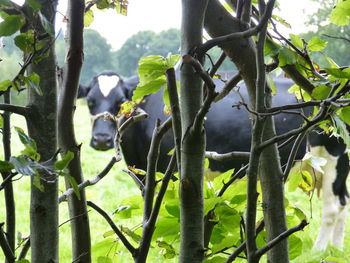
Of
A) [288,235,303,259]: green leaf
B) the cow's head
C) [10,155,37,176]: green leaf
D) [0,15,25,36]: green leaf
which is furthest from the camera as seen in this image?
the cow's head

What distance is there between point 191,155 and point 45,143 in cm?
18

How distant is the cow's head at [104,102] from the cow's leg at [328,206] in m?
1.66

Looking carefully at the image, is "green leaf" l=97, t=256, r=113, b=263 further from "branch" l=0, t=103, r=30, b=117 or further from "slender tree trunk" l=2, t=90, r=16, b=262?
"branch" l=0, t=103, r=30, b=117

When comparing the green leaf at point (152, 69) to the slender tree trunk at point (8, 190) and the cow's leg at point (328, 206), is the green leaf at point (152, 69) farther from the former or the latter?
the cow's leg at point (328, 206)

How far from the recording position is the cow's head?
4547 mm

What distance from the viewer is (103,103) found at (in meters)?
4.74

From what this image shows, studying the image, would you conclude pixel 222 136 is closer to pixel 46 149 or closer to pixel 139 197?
pixel 139 197

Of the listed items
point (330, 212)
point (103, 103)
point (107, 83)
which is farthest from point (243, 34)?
point (107, 83)

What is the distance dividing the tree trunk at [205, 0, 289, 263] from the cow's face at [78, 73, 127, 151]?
12.1ft

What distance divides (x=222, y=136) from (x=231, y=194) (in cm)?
342

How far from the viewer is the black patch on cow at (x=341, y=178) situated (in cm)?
434

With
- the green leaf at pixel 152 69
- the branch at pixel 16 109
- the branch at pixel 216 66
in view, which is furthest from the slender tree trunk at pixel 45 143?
the branch at pixel 216 66

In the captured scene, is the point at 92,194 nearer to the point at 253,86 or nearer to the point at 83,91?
→ the point at 253,86

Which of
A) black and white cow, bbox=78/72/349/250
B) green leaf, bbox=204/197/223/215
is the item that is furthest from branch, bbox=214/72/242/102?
black and white cow, bbox=78/72/349/250
